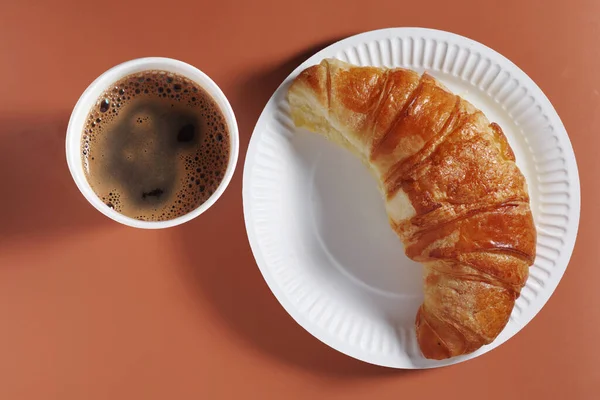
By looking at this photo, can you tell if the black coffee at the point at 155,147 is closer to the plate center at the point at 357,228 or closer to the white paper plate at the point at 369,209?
the white paper plate at the point at 369,209

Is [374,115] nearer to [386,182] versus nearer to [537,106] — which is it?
[386,182]

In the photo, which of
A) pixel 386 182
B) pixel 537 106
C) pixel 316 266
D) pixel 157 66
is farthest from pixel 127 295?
pixel 537 106

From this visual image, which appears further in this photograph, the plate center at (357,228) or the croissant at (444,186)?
the plate center at (357,228)

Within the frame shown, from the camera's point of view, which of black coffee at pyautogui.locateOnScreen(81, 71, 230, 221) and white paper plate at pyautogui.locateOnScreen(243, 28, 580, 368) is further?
white paper plate at pyautogui.locateOnScreen(243, 28, 580, 368)

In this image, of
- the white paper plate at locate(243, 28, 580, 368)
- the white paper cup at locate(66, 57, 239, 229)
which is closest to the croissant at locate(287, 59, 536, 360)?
the white paper plate at locate(243, 28, 580, 368)

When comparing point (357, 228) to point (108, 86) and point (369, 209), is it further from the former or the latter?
point (108, 86)

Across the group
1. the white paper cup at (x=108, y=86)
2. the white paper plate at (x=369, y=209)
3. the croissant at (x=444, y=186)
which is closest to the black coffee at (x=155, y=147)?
the white paper cup at (x=108, y=86)

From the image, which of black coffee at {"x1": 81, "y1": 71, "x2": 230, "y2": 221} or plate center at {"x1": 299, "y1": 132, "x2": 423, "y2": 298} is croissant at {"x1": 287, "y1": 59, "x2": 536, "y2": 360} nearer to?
plate center at {"x1": 299, "y1": 132, "x2": 423, "y2": 298}
